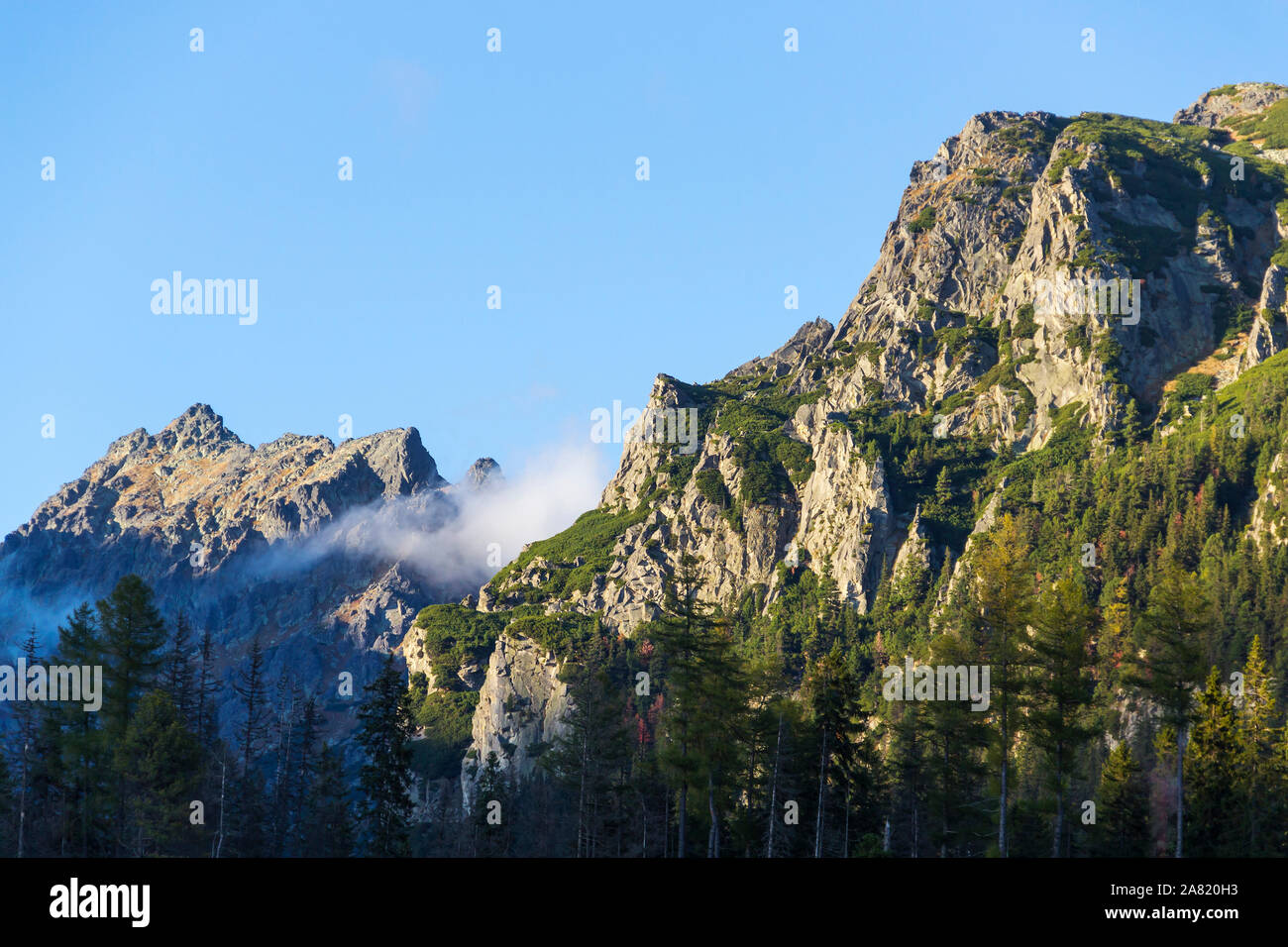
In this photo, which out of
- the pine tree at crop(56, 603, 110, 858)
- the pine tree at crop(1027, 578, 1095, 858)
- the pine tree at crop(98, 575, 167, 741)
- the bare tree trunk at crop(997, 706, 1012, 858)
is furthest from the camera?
the pine tree at crop(98, 575, 167, 741)

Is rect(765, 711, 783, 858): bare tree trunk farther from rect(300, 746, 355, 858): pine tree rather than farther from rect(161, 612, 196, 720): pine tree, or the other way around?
rect(161, 612, 196, 720): pine tree

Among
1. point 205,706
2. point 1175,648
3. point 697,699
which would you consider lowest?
point 205,706

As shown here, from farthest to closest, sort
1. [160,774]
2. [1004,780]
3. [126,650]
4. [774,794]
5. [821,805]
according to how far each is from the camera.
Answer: [821,805], [774,794], [126,650], [160,774], [1004,780]

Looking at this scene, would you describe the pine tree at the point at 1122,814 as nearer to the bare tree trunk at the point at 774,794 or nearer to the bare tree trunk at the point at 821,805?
the bare tree trunk at the point at 821,805

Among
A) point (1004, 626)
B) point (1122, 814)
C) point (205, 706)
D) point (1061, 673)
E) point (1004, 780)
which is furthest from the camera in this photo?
point (205, 706)

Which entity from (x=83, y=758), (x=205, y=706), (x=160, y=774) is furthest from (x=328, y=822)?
(x=160, y=774)

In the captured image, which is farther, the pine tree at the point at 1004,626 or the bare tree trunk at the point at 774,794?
the bare tree trunk at the point at 774,794

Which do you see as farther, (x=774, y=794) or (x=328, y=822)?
(x=328, y=822)

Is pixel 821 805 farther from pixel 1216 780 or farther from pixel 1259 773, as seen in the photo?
pixel 1259 773

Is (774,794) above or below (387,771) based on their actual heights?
below

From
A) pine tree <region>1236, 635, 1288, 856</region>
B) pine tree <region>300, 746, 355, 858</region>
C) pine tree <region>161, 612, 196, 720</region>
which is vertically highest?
pine tree <region>161, 612, 196, 720</region>

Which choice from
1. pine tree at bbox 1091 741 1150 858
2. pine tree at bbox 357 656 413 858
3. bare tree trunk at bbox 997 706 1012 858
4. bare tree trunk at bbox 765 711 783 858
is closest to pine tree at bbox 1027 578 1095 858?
bare tree trunk at bbox 997 706 1012 858

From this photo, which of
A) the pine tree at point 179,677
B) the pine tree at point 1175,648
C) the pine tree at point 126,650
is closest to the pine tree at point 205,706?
the pine tree at point 179,677
